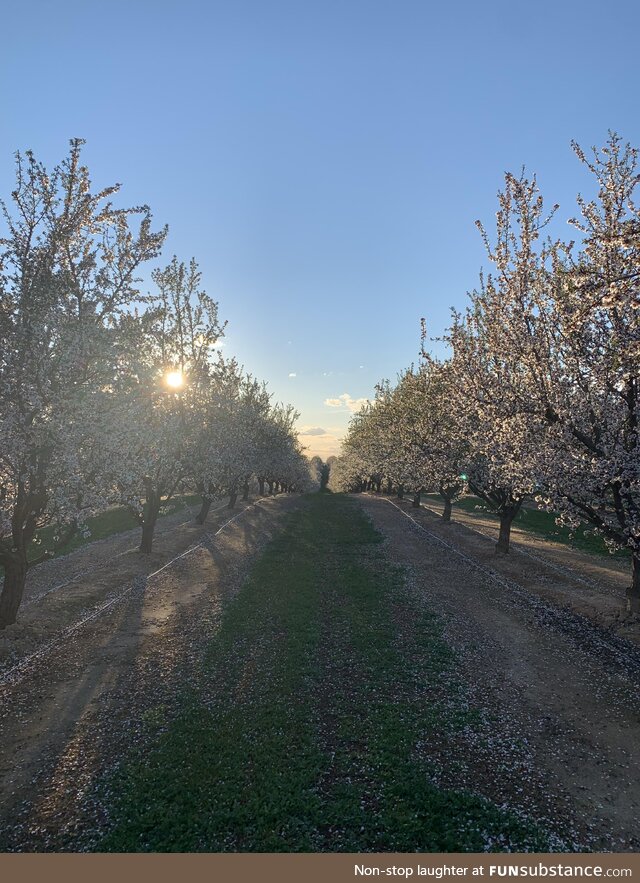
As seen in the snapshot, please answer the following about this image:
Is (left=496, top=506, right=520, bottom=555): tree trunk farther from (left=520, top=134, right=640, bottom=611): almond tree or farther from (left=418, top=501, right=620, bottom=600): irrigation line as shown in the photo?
(left=520, top=134, right=640, bottom=611): almond tree

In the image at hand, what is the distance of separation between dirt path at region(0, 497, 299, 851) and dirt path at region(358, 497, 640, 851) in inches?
284

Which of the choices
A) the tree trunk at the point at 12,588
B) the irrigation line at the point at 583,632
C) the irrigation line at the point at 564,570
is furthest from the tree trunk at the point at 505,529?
the tree trunk at the point at 12,588

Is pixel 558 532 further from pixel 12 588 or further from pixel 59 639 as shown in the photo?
pixel 12 588

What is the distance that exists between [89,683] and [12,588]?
5.71 m

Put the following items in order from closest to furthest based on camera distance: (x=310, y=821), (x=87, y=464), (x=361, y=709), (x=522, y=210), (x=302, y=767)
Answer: (x=310, y=821)
(x=302, y=767)
(x=361, y=709)
(x=87, y=464)
(x=522, y=210)

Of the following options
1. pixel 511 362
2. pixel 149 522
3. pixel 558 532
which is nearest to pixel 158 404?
pixel 149 522

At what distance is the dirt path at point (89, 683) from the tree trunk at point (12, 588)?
5.37 ft

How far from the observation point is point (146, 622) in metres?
18.2

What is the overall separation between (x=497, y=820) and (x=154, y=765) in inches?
263

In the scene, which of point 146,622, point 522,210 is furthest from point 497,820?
point 522,210

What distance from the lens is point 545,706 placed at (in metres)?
12.2

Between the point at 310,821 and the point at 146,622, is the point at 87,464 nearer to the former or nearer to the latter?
the point at 146,622

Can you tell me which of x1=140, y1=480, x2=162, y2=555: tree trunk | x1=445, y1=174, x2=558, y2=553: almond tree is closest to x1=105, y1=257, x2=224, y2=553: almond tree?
x1=140, y1=480, x2=162, y2=555: tree trunk

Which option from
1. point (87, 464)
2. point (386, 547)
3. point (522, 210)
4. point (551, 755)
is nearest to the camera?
point (551, 755)
